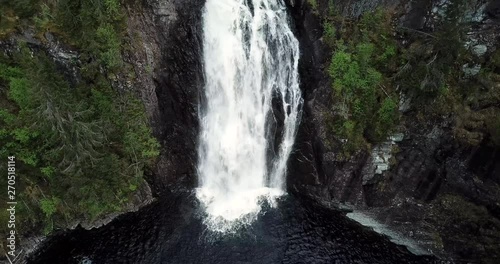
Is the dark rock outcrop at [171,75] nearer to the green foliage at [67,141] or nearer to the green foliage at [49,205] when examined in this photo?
the green foliage at [67,141]

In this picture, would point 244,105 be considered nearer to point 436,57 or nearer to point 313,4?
point 313,4

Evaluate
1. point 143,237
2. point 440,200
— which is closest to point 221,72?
point 143,237

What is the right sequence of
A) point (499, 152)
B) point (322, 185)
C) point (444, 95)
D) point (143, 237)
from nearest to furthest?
point (499, 152) < point (444, 95) < point (143, 237) < point (322, 185)

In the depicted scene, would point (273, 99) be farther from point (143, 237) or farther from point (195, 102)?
point (143, 237)

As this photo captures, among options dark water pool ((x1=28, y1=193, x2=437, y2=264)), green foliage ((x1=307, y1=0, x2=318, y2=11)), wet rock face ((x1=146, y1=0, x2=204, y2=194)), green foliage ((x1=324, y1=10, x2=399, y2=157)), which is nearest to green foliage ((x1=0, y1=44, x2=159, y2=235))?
wet rock face ((x1=146, y1=0, x2=204, y2=194))

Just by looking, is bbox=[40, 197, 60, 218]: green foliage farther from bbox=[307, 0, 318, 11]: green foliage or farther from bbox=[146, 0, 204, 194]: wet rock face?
bbox=[307, 0, 318, 11]: green foliage

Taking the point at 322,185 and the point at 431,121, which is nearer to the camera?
the point at 431,121
